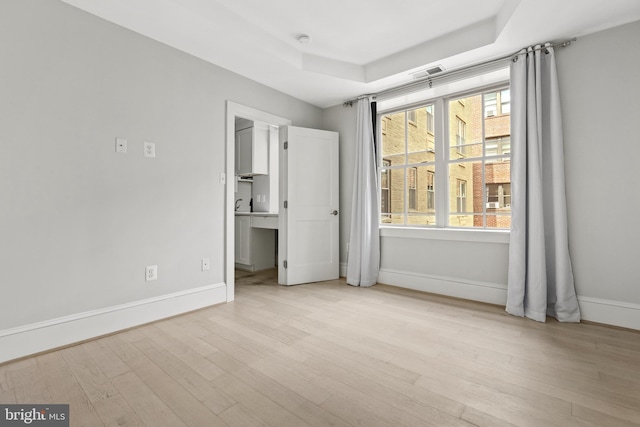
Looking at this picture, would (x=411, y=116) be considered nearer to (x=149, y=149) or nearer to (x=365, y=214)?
(x=365, y=214)

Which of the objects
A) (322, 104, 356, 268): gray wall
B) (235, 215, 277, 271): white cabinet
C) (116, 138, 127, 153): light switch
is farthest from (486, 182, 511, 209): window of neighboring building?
(116, 138, 127, 153): light switch

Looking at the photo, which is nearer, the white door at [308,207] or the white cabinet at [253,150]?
the white door at [308,207]

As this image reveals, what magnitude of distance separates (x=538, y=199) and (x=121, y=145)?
11.6 feet

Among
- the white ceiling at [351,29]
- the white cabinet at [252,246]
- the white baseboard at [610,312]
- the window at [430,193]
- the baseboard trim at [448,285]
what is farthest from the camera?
the white cabinet at [252,246]

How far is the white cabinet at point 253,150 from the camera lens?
4746mm

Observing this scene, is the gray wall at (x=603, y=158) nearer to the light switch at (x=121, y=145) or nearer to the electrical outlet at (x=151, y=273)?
the electrical outlet at (x=151, y=273)

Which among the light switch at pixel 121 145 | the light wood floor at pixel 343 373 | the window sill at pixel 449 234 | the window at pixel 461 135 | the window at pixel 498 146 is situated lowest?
the light wood floor at pixel 343 373

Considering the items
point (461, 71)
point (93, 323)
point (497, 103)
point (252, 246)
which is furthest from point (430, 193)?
point (93, 323)

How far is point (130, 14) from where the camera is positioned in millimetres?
2258

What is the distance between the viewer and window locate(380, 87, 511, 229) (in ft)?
10.6

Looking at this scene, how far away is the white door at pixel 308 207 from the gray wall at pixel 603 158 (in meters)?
2.53

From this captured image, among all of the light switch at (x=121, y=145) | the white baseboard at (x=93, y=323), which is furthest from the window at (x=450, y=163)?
the light switch at (x=121, y=145)

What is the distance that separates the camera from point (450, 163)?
350 cm

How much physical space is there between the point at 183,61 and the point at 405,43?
218 cm
